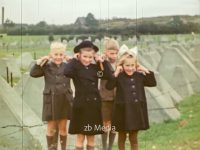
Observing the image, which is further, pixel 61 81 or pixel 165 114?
pixel 165 114

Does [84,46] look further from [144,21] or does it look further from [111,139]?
[111,139]

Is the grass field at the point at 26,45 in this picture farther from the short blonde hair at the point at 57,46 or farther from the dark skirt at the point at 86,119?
the dark skirt at the point at 86,119

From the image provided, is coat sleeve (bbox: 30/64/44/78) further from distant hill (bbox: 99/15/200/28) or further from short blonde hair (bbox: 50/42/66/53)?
distant hill (bbox: 99/15/200/28)

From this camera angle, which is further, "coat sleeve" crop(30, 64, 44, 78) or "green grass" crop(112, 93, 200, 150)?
"green grass" crop(112, 93, 200, 150)

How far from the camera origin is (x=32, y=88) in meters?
2.56

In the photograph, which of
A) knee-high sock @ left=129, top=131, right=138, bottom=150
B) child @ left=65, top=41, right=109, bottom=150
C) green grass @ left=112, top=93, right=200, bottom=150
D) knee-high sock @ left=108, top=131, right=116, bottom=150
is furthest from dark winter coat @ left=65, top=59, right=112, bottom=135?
green grass @ left=112, top=93, right=200, bottom=150

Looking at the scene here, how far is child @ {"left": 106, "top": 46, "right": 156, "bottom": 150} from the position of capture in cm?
257

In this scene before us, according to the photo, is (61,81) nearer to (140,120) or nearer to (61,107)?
(61,107)

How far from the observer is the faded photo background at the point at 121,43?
2.55 m

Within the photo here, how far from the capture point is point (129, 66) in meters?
2.57

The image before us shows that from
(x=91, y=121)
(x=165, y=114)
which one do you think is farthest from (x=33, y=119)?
(x=165, y=114)

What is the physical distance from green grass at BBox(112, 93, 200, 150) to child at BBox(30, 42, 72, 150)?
1.84ft

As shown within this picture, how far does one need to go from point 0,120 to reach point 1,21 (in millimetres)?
593

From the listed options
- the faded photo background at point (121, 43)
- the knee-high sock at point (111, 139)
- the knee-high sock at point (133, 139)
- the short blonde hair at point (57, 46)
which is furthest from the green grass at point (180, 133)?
the short blonde hair at point (57, 46)
